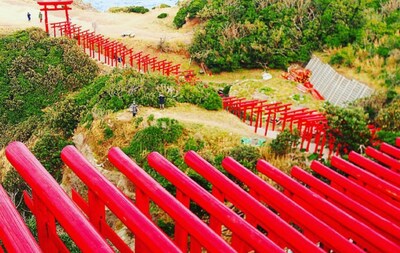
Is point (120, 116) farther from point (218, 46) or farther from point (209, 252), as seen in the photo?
point (209, 252)

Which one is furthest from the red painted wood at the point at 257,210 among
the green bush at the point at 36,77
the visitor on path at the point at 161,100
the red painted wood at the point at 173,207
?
the green bush at the point at 36,77

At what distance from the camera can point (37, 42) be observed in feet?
101

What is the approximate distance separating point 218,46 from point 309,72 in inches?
223

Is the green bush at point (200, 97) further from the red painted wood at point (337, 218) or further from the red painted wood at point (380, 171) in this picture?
the red painted wood at point (337, 218)

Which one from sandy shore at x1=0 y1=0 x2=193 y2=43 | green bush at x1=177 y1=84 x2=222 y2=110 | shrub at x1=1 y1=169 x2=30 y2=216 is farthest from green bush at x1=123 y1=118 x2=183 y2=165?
sandy shore at x1=0 y1=0 x2=193 y2=43

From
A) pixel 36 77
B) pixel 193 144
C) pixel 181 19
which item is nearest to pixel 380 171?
pixel 193 144

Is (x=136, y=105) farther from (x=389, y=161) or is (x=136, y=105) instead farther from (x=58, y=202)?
(x=58, y=202)

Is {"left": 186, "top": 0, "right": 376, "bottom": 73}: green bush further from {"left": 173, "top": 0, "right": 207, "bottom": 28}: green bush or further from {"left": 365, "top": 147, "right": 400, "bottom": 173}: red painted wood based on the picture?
{"left": 365, "top": 147, "right": 400, "bottom": 173}: red painted wood

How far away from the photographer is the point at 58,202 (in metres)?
3.21

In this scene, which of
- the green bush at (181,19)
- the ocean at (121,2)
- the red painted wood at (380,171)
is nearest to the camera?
the red painted wood at (380,171)

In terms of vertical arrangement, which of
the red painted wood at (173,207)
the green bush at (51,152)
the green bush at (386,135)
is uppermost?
the red painted wood at (173,207)

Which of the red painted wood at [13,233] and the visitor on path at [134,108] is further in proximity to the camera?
the visitor on path at [134,108]

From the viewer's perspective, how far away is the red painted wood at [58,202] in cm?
284

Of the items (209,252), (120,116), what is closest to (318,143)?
(120,116)
